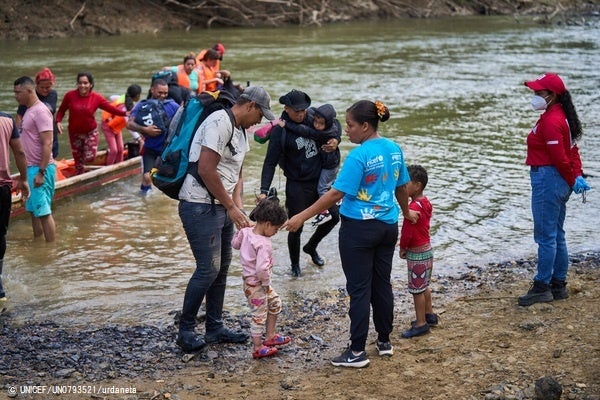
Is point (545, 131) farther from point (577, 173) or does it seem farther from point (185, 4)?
point (185, 4)

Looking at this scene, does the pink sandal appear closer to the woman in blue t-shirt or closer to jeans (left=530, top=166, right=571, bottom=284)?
the woman in blue t-shirt

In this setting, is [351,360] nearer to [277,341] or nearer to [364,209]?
[277,341]

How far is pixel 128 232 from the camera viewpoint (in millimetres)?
10789

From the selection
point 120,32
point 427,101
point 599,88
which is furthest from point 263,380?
point 120,32

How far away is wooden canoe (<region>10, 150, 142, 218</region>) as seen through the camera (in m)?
11.7

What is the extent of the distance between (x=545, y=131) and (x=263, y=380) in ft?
9.99

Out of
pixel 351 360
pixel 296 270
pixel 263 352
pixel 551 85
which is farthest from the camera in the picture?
pixel 296 270

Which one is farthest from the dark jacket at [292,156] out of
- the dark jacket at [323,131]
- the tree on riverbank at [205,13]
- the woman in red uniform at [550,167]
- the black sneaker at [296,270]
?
the tree on riverbank at [205,13]

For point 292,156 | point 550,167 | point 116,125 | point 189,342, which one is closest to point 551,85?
point 550,167

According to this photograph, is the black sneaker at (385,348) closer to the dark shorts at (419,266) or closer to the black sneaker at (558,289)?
the dark shorts at (419,266)

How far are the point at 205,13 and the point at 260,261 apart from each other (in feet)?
110

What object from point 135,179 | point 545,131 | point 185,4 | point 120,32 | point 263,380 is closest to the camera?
point 263,380

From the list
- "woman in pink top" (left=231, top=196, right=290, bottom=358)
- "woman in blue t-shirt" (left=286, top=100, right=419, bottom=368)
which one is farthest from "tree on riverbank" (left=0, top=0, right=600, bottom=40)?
"woman in blue t-shirt" (left=286, top=100, right=419, bottom=368)

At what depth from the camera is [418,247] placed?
6746 millimetres
